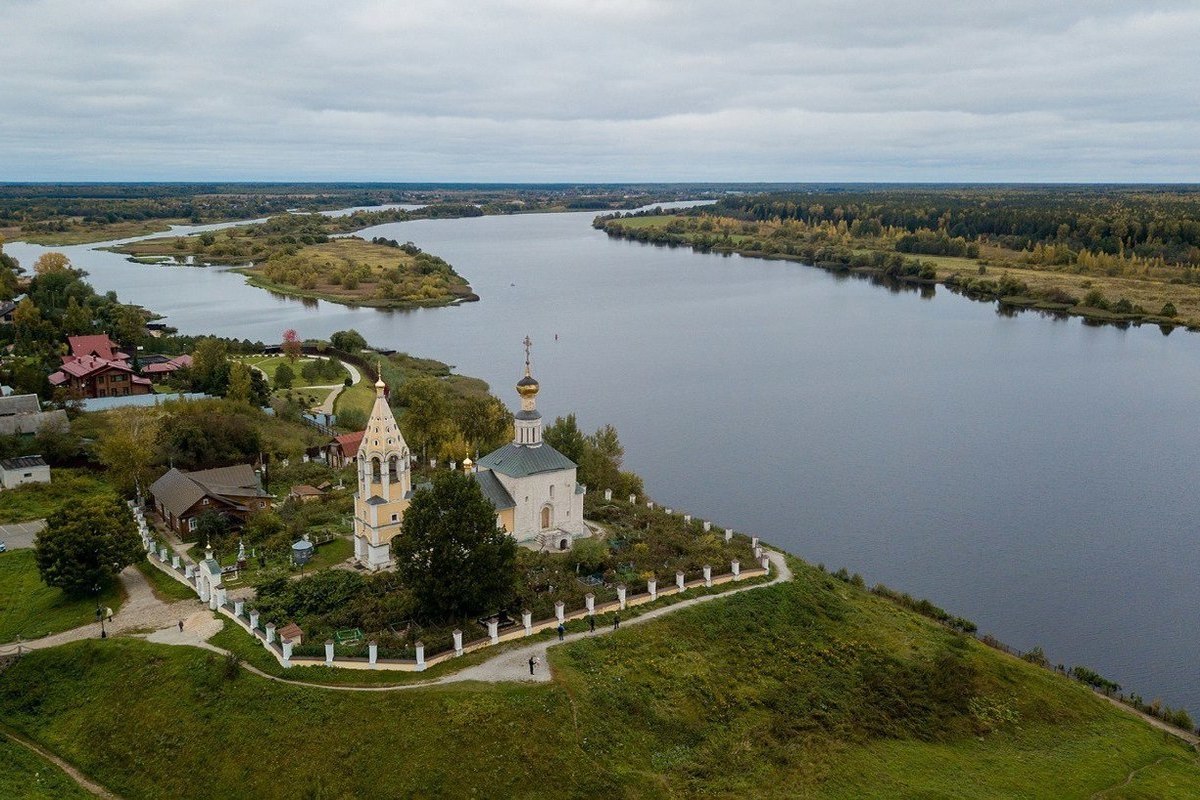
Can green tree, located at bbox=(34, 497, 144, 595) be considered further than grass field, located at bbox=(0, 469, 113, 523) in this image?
No

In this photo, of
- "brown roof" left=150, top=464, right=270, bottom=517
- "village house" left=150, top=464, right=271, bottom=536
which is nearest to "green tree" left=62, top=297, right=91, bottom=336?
"brown roof" left=150, top=464, right=270, bottom=517

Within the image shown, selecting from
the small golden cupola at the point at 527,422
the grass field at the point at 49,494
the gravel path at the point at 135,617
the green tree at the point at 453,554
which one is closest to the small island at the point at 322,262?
the grass field at the point at 49,494

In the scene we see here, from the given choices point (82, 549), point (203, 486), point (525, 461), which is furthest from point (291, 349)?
point (82, 549)

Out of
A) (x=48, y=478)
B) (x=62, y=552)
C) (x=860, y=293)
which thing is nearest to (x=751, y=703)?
(x=62, y=552)

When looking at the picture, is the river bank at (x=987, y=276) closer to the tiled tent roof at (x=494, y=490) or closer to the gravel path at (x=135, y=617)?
the tiled tent roof at (x=494, y=490)

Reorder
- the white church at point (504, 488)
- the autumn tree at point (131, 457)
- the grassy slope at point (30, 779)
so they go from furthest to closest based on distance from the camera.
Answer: the autumn tree at point (131, 457) → the white church at point (504, 488) → the grassy slope at point (30, 779)

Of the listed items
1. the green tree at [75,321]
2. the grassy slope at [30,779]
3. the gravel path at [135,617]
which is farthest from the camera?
the green tree at [75,321]

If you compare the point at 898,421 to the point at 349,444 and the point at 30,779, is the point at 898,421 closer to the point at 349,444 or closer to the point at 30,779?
the point at 349,444

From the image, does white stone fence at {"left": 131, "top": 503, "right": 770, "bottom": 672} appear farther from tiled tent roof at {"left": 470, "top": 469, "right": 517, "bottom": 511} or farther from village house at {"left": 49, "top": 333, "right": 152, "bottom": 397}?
village house at {"left": 49, "top": 333, "right": 152, "bottom": 397}
